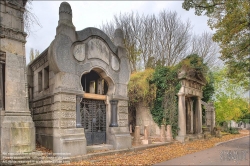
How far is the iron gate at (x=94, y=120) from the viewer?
10.1 metres

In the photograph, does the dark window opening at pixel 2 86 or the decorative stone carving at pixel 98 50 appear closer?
the dark window opening at pixel 2 86

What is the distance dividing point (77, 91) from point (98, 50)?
2.13m

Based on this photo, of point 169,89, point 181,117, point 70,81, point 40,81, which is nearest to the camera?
point 70,81

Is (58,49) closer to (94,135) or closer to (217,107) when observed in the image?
(94,135)

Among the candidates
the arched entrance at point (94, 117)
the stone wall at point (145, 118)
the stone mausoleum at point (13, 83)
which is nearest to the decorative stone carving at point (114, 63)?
the arched entrance at point (94, 117)

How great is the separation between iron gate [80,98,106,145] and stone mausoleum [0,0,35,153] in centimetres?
289

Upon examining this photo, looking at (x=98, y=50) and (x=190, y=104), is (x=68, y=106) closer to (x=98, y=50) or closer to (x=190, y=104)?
(x=98, y=50)

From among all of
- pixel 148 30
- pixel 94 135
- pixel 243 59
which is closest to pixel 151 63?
pixel 148 30

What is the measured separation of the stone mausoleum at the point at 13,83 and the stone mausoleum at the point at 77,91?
1325 mm

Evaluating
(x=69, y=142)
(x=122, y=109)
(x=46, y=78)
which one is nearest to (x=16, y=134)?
(x=69, y=142)

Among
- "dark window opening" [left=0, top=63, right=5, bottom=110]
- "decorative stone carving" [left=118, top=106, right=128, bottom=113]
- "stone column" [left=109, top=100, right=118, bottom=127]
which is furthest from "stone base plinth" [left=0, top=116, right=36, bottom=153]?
"decorative stone carving" [left=118, top=106, right=128, bottom=113]

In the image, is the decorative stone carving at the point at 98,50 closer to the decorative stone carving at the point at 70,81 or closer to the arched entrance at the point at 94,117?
the decorative stone carving at the point at 70,81

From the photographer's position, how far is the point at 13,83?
7.30m

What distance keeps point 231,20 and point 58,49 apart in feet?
23.7
